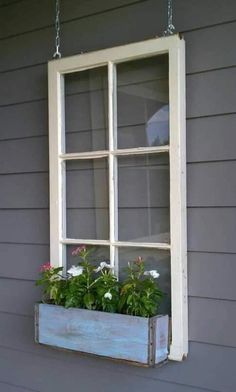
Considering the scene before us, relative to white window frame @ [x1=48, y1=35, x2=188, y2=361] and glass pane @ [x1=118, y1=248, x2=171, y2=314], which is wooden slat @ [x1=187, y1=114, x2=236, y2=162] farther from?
glass pane @ [x1=118, y1=248, x2=171, y2=314]

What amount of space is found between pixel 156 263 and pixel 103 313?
0.28m

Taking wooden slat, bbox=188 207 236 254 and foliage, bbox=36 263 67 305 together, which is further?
foliage, bbox=36 263 67 305

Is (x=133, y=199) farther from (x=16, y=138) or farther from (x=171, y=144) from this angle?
(x=16, y=138)

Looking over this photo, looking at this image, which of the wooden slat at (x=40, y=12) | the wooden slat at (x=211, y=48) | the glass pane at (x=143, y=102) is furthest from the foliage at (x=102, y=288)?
the wooden slat at (x=40, y=12)

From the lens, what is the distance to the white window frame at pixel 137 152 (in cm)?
186

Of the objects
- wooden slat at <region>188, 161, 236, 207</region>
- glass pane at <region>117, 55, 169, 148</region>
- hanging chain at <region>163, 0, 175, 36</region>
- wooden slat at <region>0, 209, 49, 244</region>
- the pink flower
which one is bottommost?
the pink flower

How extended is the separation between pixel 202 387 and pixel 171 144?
896mm

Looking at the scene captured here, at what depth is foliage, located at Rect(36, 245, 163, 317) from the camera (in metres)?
1.87

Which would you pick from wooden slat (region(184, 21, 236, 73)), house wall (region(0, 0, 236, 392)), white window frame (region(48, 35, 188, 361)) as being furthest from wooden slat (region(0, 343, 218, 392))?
wooden slat (region(184, 21, 236, 73))

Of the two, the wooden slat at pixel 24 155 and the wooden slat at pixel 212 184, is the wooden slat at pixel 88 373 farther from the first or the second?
the wooden slat at pixel 24 155

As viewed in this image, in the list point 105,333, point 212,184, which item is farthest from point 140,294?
point 212,184

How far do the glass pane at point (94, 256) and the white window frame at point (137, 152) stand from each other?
0.03 meters

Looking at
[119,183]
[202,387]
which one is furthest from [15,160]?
[202,387]

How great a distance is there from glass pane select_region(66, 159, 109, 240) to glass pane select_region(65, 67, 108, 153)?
0.08 meters
